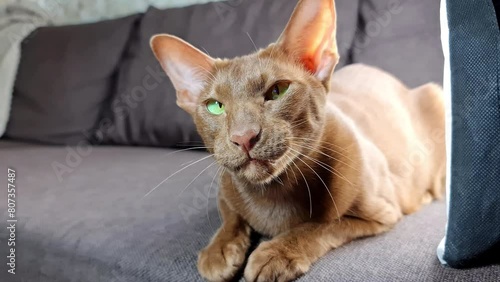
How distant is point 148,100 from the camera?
6.16ft

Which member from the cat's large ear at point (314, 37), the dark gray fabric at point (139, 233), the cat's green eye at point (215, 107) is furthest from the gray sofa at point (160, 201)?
the cat's large ear at point (314, 37)

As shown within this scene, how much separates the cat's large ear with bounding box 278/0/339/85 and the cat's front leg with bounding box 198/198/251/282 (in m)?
0.34

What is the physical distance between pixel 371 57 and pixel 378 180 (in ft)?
2.08

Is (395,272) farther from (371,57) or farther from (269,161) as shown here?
(371,57)

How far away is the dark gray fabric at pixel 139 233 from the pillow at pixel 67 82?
412 millimetres

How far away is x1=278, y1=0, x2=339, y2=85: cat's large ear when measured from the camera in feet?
3.05

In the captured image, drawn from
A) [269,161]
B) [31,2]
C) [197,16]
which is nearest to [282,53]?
[269,161]

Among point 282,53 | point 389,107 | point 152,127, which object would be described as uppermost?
point 282,53

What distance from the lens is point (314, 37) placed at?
0.97m

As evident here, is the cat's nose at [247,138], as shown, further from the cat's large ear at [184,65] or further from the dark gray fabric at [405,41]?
the dark gray fabric at [405,41]

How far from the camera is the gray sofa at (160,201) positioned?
908 mm

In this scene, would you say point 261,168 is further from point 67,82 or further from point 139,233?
point 67,82
